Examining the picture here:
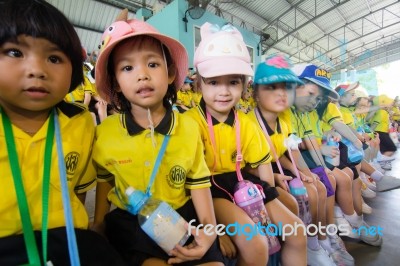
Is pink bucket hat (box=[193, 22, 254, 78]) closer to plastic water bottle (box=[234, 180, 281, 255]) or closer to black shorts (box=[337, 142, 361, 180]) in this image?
plastic water bottle (box=[234, 180, 281, 255])

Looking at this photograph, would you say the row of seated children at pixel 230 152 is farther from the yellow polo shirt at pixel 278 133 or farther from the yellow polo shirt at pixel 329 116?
the yellow polo shirt at pixel 329 116

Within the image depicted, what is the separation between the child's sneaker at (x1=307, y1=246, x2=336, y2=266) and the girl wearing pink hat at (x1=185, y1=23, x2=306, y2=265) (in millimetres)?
287

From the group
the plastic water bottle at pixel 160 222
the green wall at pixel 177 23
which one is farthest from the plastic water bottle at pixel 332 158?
the green wall at pixel 177 23

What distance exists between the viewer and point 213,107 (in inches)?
41.3

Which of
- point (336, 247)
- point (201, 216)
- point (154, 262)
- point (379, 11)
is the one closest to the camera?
point (154, 262)

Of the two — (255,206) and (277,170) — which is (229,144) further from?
(277,170)

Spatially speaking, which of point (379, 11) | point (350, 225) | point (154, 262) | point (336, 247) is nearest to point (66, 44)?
point (154, 262)

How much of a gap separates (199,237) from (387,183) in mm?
2537

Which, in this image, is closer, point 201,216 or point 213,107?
point 201,216

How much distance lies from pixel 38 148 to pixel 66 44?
0.99ft

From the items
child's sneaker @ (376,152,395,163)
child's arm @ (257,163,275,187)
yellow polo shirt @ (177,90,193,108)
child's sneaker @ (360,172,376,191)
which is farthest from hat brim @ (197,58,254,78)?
child's sneaker @ (376,152,395,163)

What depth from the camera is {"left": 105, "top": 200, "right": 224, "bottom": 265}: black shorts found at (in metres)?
0.72

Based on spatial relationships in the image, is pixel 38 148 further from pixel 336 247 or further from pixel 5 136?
pixel 336 247

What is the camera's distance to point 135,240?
2.44 feet
